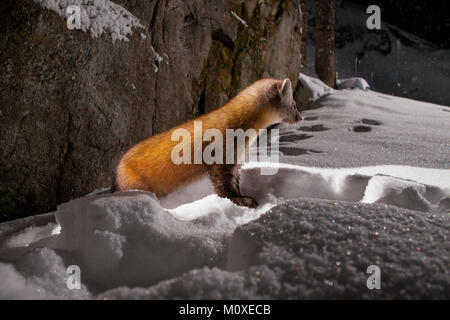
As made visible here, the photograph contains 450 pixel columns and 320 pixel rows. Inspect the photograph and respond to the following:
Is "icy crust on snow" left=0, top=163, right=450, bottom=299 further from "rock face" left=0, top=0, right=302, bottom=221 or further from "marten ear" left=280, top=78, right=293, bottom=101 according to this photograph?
"marten ear" left=280, top=78, right=293, bottom=101

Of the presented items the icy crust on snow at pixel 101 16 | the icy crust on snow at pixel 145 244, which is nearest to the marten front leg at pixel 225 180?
the icy crust on snow at pixel 145 244

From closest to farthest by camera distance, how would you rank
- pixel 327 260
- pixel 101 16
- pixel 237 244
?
pixel 327 260
pixel 237 244
pixel 101 16

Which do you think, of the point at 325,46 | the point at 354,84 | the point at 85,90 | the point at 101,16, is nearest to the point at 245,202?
the point at 85,90

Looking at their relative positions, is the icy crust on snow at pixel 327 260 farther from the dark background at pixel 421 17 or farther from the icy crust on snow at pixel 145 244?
the dark background at pixel 421 17

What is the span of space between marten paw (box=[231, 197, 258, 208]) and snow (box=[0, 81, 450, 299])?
4 centimetres

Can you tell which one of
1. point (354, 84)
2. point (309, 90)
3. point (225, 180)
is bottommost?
point (225, 180)

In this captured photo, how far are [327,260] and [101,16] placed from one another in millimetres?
2293

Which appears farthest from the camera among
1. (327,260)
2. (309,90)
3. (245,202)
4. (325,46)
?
(325,46)

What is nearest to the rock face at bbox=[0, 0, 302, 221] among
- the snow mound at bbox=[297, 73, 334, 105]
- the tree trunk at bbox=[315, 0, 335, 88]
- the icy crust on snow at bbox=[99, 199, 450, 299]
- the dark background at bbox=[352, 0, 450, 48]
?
the icy crust on snow at bbox=[99, 199, 450, 299]

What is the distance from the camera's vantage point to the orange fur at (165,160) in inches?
78.4

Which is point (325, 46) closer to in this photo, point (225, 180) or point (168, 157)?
point (225, 180)

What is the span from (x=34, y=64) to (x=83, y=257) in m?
1.43

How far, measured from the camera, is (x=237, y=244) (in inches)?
45.0

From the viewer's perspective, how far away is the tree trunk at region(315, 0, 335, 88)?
7.62 metres
